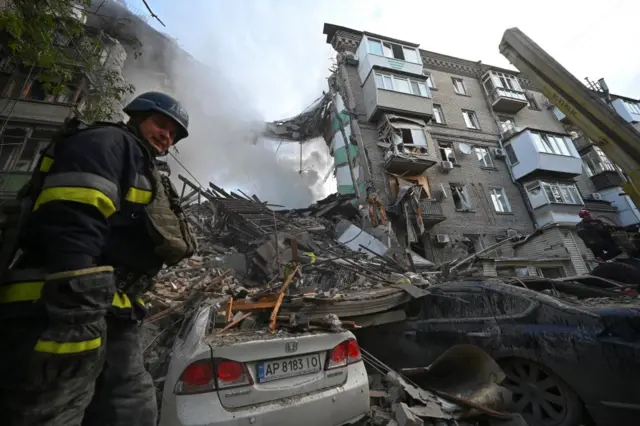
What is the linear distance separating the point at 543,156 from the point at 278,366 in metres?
21.1

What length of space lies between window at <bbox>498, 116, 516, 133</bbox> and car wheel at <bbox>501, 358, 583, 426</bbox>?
21.7 meters

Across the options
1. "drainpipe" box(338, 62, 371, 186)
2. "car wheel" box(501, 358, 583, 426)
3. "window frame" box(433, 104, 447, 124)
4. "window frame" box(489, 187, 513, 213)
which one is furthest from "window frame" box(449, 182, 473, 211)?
"car wheel" box(501, 358, 583, 426)

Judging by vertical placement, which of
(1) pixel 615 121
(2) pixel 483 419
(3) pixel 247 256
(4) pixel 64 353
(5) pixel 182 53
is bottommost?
(2) pixel 483 419

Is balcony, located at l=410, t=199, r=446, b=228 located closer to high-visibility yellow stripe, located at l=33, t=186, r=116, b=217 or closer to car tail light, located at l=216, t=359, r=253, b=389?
car tail light, located at l=216, t=359, r=253, b=389

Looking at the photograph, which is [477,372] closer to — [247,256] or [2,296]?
[2,296]

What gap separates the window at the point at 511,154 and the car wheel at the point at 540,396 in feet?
62.8

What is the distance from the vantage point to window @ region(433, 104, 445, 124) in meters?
19.2

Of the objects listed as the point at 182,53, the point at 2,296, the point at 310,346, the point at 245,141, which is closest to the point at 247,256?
the point at 310,346

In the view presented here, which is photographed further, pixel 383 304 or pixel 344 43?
pixel 344 43

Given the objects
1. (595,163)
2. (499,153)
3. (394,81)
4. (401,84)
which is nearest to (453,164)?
(499,153)

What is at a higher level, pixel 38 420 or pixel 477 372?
pixel 38 420

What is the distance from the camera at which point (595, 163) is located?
21109 mm

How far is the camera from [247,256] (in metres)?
8.54

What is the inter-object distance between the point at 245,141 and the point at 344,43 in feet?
39.7
